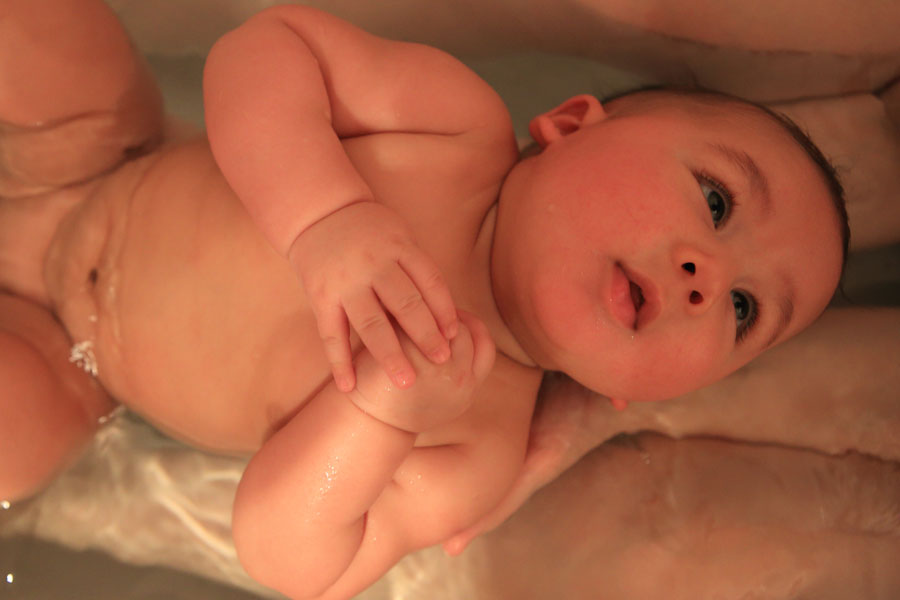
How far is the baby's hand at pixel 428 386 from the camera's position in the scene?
0.78 metres

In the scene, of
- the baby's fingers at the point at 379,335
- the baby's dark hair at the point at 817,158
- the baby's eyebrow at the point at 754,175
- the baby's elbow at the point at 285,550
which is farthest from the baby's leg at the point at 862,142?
the baby's elbow at the point at 285,550

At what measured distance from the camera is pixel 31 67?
0.95 metres

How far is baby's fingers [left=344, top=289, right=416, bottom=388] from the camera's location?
2.47 feet

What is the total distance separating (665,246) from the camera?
84cm

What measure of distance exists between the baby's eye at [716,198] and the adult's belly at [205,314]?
1.60ft

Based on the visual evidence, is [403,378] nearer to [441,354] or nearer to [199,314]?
[441,354]

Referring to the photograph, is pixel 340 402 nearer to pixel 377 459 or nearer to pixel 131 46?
pixel 377 459

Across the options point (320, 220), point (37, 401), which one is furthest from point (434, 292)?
point (37, 401)

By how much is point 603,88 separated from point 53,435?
1016 mm

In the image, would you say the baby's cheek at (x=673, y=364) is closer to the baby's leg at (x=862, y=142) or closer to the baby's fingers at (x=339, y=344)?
the baby's fingers at (x=339, y=344)

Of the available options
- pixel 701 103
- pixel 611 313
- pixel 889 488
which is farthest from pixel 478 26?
pixel 889 488

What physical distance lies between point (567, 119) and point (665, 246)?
0.84ft

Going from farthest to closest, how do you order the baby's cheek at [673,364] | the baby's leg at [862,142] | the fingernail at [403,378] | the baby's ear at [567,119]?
1. the baby's leg at [862,142]
2. the baby's ear at [567,119]
3. the baby's cheek at [673,364]
4. the fingernail at [403,378]

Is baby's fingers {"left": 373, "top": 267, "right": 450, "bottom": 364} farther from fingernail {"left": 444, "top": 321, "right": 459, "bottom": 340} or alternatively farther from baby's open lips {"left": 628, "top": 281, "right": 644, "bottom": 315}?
baby's open lips {"left": 628, "top": 281, "right": 644, "bottom": 315}
